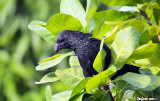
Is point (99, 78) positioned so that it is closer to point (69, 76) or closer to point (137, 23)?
point (69, 76)

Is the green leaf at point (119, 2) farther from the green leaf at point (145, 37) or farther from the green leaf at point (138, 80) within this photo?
the green leaf at point (138, 80)

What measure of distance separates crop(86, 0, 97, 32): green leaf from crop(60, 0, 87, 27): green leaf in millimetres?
18

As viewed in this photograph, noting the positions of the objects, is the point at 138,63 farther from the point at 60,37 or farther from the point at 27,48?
the point at 27,48

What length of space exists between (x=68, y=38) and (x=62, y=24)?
0.12 feet

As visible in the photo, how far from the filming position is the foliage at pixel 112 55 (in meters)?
0.55

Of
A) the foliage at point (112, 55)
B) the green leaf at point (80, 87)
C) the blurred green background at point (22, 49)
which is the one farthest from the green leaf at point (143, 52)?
the blurred green background at point (22, 49)

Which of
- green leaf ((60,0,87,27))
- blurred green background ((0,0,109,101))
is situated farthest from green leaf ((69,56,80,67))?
blurred green background ((0,0,109,101))

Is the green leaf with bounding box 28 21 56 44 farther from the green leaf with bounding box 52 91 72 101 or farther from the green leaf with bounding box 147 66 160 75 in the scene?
the green leaf with bounding box 147 66 160 75

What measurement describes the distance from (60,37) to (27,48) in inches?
227

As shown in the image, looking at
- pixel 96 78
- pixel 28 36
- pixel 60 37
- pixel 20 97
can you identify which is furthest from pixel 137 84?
pixel 28 36

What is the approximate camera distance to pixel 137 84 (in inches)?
20.9

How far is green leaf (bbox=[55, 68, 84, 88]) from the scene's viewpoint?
0.60m

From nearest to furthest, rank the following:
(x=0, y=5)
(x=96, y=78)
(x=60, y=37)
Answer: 1. (x=96, y=78)
2. (x=60, y=37)
3. (x=0, y=5)

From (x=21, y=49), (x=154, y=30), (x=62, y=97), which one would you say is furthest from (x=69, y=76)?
(x=21, y=49)
